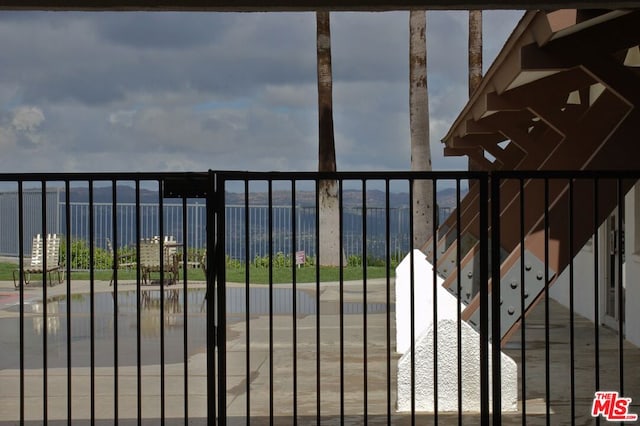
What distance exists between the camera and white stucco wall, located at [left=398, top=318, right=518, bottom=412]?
30.0 feet

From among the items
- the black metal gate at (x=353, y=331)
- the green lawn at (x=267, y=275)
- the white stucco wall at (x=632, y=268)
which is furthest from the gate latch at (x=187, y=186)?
the green lawn at (x=267, y=275)

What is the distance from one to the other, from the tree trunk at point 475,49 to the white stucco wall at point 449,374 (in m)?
23.7

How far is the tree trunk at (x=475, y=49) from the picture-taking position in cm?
3247

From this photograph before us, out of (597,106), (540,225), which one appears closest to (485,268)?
(540,225)

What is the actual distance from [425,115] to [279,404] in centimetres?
1888

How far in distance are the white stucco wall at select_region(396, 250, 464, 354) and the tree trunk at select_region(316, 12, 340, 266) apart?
1556cm

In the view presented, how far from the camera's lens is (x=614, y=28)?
362 inches

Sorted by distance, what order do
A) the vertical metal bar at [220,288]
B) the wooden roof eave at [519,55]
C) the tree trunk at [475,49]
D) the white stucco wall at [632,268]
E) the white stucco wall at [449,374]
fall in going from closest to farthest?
1. the vertical metal bar at [220,288]
2. the wooden roof eave at [519,55]
3. the white stucco wall at [449,374]
4. the white stucco wall at [632,268]
5. the tree trunk at [475,49]

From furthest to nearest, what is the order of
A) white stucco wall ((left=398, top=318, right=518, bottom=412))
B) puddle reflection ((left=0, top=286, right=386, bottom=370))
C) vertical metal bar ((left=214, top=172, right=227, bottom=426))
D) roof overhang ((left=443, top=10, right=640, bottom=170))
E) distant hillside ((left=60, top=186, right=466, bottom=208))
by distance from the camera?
1. distant hillside ((left=60, top=186, right=466, bottom=208))
2. puddle reflection ((left=0, top=286, right=386, bottom=370))
3. white stucco wall ((left=398, top=318, right=518, bottom=412))
4. roof overhang ((left=443, top=10, right=640, bottom=170))
5. vertical metal bar ((left=214, top=172, right=227, bottom=426))

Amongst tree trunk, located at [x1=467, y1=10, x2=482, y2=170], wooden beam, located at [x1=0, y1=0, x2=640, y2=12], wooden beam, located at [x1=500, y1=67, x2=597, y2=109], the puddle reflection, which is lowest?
the puddle reflection

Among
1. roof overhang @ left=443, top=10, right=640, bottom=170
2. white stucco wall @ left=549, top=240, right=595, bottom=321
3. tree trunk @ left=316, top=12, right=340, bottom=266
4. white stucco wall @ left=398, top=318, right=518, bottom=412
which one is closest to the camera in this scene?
roof overhang @ left=443, top=10, right=640, bottom=170

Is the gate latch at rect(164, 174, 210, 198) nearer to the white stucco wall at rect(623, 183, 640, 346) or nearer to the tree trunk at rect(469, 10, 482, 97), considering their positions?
the white stucco wall at rect(623, 183, 640, 346)

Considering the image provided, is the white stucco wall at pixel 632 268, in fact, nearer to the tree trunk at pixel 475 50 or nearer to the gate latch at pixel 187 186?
the gate latch at pixel 187 186

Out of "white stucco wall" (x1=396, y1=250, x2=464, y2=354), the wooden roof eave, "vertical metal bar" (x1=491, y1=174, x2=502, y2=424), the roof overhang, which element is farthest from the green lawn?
"vertical metal bar" (x1=491, y1=174, x2=502, y2=424)
